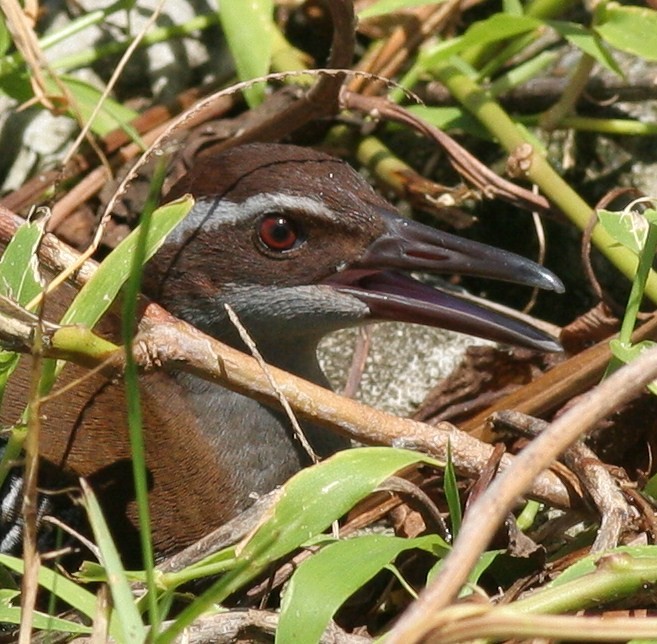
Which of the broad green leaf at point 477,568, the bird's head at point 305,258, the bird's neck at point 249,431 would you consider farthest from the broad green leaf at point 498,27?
the broad green leaf at point 477,568

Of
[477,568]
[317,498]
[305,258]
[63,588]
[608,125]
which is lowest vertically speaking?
[477,568]

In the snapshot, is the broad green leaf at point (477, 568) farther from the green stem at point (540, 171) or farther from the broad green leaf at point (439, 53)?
the broad green leaf at point (439, 53)

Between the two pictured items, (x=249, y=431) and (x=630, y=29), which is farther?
(x=630, y=29)

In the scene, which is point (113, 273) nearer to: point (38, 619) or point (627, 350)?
point (38, 619)

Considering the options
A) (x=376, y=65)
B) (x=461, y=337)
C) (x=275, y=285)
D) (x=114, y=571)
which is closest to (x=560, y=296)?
(x=461, y=337)

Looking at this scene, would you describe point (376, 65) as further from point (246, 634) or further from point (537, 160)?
point (246, 634)

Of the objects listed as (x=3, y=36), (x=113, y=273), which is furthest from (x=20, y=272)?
(x=3, y=36)
